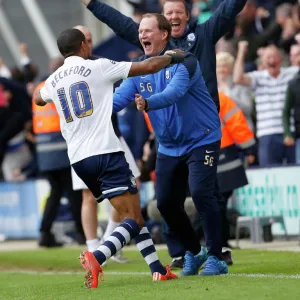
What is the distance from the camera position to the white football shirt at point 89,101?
26.3 feet

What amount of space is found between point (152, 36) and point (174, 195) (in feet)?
4.51

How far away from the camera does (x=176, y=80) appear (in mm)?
8180

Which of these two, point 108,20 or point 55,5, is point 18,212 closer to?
point 108,20

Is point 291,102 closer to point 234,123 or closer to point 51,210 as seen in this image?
point 234,123

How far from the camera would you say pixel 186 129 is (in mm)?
8492

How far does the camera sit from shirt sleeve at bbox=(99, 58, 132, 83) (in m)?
7.95

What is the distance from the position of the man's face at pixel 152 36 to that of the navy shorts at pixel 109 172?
98 centimetres

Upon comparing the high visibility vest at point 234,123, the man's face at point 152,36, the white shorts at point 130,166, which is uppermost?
the man's face at point 152,36

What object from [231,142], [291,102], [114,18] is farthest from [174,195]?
[291,102]

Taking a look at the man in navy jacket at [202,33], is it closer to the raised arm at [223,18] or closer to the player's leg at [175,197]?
the raised arm at [223,18]

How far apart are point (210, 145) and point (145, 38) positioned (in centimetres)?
105

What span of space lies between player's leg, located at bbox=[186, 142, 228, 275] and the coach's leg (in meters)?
0.22

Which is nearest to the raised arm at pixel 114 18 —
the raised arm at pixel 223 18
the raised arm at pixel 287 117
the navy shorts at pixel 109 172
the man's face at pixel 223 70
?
the raised arm at pixel 223 18

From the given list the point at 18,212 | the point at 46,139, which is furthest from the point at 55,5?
the point at 46,139
